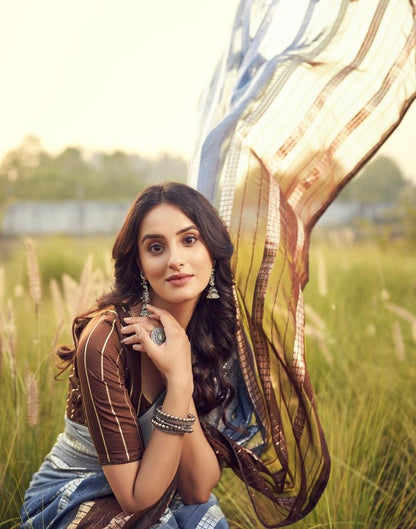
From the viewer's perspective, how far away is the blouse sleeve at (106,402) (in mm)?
1765

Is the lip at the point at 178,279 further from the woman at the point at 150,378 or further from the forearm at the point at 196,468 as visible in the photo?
the forearm at the point at 196,468

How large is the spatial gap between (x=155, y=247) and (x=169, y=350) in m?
0.26

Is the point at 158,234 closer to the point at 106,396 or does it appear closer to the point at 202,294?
the point at 202,294

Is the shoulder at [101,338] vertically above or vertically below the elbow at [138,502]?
above

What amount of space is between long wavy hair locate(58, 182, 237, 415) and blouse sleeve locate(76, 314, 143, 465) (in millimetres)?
153

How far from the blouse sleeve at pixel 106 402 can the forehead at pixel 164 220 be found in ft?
0.96

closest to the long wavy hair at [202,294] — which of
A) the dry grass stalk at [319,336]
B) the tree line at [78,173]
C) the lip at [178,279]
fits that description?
the lip at [178,279]

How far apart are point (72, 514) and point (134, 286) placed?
2.05 ft

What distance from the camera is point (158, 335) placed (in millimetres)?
1821

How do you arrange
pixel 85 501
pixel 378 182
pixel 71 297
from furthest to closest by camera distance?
pixel 378 182 → pixel 71 297 → pixel 85 501

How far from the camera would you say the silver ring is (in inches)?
71.3

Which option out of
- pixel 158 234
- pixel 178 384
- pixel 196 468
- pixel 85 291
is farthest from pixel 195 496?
pixel 85 291

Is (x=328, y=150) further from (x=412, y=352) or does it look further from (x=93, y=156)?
(x=93, y=156)

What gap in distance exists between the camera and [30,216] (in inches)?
859
